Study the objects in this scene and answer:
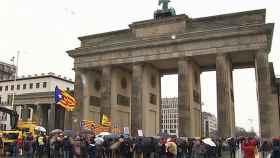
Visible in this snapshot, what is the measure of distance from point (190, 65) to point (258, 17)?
10728 mm

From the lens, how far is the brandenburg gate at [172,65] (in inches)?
1699

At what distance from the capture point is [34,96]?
72062 millimetres

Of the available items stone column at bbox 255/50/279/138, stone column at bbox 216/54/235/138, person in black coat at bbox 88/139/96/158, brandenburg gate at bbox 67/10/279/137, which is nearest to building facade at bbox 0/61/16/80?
brandenburg gate at bbox 67/10/279/137

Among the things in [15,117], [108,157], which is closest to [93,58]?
[15,117]

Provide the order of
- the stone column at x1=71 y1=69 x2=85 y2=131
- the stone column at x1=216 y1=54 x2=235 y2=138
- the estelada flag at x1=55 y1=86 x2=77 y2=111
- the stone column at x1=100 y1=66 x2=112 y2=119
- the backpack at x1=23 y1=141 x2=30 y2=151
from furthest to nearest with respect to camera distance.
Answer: the stone column at x1=71 y1=69 x2=85 y2=131
the stone column at x1=100 y1=66 x2=112 y2=119
the stone column at x1=216 y1=54 x2=235 y2=138
the estelada flag at x1=55 y1=86 x2=77 y2=111
the backpack at x1=23 y1=141 x2=30 y2=151

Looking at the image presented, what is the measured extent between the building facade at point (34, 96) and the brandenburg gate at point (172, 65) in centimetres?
1872

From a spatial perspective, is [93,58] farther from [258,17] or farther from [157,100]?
[258,17]

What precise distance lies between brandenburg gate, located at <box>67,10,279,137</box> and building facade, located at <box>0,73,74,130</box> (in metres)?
18.7

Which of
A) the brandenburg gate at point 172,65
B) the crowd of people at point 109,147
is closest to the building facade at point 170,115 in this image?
the brandenburg gate at point 172,65

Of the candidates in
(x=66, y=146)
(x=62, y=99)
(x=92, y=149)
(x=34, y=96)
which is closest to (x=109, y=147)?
(x=92, y=149)

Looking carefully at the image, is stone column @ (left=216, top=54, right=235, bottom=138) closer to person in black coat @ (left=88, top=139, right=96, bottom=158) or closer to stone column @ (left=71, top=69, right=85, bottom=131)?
stone column @ (left=71, top=69, right=85, bottom=131)

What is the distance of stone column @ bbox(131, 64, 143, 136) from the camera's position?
48562 mm

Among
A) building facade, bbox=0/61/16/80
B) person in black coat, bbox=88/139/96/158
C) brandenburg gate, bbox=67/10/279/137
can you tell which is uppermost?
building facade, bbox=0/61/16/80

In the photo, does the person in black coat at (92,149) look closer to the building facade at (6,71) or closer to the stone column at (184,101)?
the stone column at (184,101)
